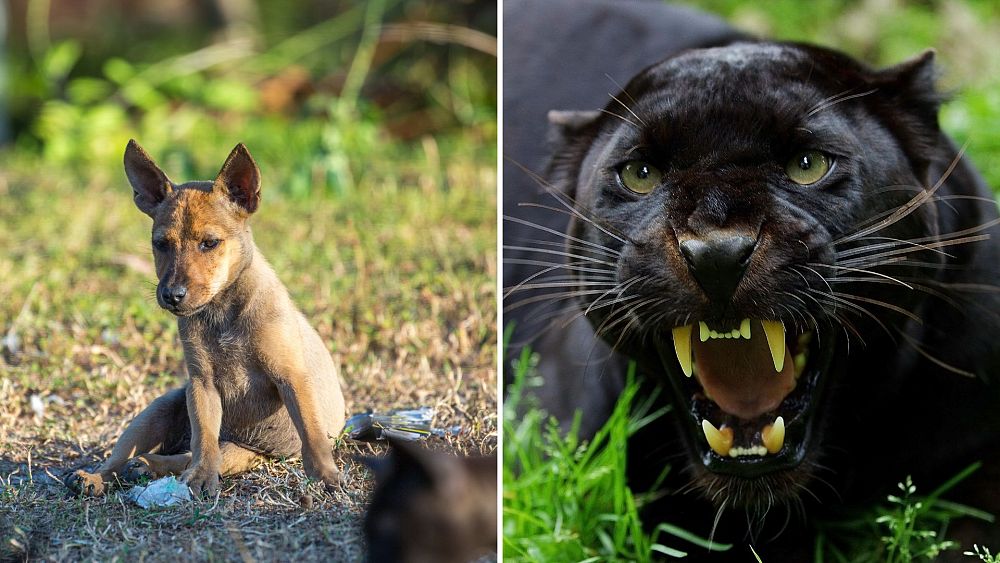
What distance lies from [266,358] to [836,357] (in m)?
1.11

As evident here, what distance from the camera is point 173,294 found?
1.88 metres

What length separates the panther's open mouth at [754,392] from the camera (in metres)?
2.16

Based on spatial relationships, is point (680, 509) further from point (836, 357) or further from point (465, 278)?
point (465, 278)

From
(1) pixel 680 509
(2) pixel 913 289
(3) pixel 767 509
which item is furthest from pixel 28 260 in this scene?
(2) pixel 913 289

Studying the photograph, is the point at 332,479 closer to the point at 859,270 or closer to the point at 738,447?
the point at 738,447

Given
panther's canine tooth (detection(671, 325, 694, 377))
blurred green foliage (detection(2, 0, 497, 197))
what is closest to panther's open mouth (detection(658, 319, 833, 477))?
panther's canine tooth (detection(671, 325, 694, 377))

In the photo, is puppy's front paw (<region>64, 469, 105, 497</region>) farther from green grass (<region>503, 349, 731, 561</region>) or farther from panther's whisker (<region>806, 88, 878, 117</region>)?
panther's whisker (<region>806, 88, 878, 117</region>)

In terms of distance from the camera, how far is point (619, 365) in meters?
2.62

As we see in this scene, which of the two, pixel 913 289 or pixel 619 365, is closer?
pixel 913 289

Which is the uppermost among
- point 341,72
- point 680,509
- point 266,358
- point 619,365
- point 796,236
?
point 341,72

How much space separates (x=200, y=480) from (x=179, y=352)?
0.41m

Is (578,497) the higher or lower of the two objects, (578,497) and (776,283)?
the lower

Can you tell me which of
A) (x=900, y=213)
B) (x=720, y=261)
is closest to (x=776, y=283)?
(x=720, y=261)

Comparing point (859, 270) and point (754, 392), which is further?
point (754, 392)
